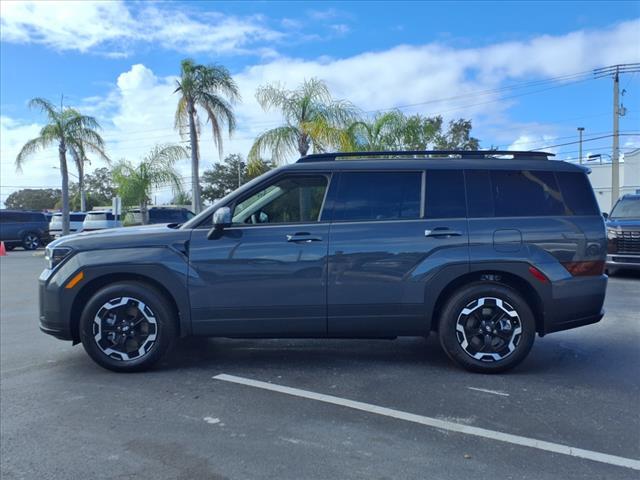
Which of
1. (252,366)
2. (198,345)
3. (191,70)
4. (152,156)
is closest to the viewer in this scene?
(252,366)

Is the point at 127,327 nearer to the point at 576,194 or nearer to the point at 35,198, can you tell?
the point at 576,194

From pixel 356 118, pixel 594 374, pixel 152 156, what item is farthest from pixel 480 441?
pixel 152 156

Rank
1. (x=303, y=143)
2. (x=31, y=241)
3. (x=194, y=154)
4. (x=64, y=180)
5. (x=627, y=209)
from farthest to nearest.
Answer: (x=31, y=241) → (x=64, y=180) → (x=194, y=154) → (x=303, y=143) → (x=627, y=209)

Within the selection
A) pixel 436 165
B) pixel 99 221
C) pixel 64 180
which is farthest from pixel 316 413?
pixel 99 221

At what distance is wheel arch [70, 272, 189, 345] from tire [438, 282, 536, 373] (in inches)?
94.1

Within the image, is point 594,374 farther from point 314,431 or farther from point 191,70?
point 191,70

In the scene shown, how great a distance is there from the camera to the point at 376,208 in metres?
4.89

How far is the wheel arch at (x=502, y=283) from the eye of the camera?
483 cm

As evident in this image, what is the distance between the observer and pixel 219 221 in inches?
183

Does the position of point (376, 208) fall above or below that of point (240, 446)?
above

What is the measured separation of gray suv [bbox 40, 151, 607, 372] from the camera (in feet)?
15.6

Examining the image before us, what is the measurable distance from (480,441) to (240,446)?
1.56m

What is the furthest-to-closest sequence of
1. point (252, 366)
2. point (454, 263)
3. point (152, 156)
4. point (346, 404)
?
point (152, 156) → point (252, 366) → point (454, 263) → point (346, 404)

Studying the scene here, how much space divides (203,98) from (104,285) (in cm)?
1647
